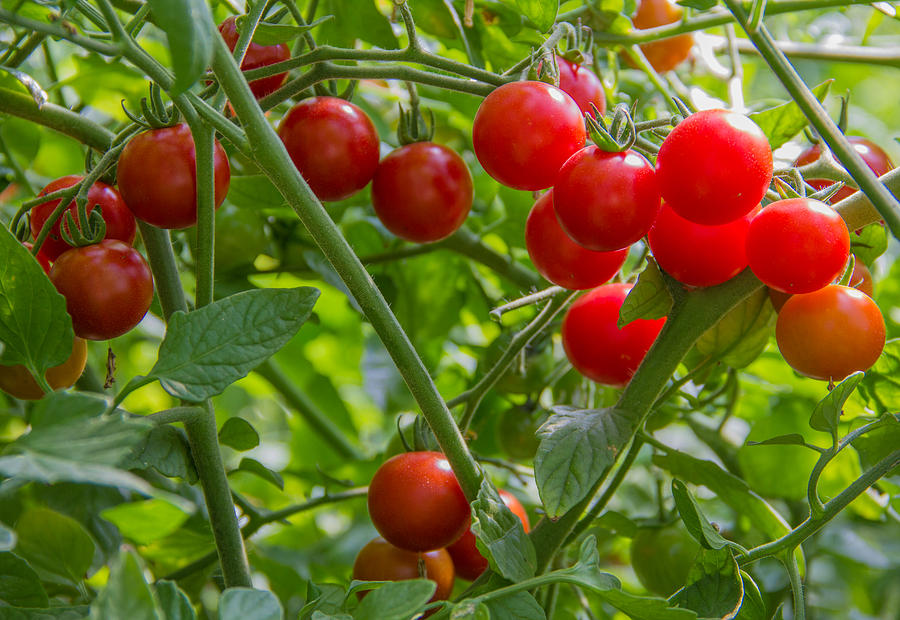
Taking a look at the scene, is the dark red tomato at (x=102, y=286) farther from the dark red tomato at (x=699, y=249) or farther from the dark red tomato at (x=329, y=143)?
the dark red tomato at (x=699, y=249)

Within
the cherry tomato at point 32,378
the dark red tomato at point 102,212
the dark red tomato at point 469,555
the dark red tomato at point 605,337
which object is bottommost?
the dark red tomato at point 469,555

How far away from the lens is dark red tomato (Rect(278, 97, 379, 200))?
2.25 ft

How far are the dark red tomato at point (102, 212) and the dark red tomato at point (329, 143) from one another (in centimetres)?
13

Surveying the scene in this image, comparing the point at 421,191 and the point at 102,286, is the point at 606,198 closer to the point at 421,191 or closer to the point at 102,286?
the point at 421,191

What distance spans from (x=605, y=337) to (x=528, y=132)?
0.19 metres

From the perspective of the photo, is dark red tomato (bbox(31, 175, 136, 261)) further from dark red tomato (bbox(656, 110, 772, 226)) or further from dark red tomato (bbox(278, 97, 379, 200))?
dark red tomato (bbox(656, 110, 772, 226))

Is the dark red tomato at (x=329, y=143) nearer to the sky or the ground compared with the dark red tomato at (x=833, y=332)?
nearer to the sky

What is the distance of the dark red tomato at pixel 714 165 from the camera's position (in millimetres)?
520

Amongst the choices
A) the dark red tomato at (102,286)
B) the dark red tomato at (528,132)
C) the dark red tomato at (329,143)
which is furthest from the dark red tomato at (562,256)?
the dark red tomato at (102,286)

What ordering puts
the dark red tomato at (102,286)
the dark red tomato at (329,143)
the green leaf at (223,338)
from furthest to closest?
the dark red tomato at (329,143), the dark red tomato at (102,286), the green leaf at (223,338)

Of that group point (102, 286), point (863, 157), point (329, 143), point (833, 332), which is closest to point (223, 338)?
point (102, 286)

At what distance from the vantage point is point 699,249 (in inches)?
22.0

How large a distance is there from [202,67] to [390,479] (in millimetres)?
377

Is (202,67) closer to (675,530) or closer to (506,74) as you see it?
(506,74)
